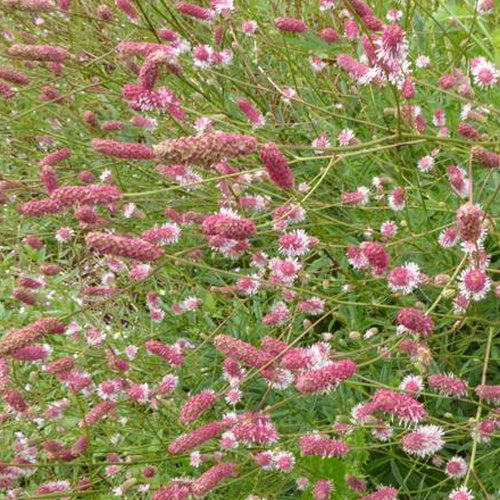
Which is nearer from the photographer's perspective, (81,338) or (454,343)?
(454,343)

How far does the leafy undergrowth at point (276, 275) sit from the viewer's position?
4.12ft

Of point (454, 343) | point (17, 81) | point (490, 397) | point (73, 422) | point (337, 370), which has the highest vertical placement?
point (17, 81)

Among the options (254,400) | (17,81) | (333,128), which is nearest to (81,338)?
(254,400)

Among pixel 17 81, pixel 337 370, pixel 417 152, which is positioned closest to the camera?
pixel 337 370

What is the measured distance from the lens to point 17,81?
1.77 meters

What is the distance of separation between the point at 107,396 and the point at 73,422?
530 mm

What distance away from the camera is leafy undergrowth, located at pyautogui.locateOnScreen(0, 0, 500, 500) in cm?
126

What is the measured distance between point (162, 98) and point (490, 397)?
82 centimetres

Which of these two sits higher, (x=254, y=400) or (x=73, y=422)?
(x=254, y=400)

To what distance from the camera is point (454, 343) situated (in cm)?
167

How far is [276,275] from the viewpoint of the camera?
5.18 ft

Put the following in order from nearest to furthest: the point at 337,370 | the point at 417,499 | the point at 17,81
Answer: the point at 337,370 < the point at 417,499 < the point at 17,81

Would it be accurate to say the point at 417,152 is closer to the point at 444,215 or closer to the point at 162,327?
the point at 444,215

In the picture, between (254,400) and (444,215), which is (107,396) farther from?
(444,215)
